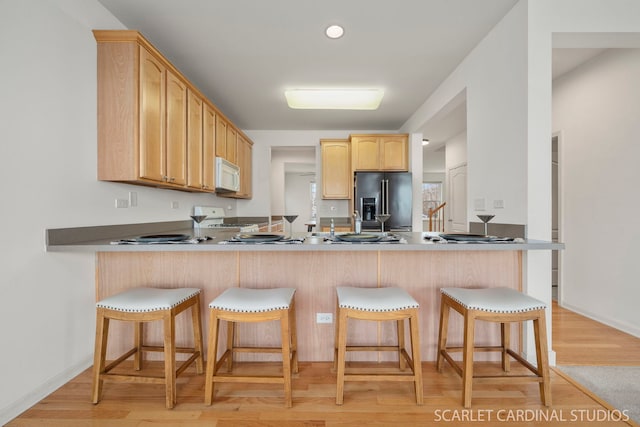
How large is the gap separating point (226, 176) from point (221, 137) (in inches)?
19.4

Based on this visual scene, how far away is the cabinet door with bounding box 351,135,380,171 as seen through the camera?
4.63 m

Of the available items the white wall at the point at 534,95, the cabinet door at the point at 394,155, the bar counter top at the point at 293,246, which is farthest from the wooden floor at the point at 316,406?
the cabinet door at the point at 394,155

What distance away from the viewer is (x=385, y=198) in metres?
4.42

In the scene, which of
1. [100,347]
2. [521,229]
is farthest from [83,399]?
[521,229]

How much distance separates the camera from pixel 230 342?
1.86 m

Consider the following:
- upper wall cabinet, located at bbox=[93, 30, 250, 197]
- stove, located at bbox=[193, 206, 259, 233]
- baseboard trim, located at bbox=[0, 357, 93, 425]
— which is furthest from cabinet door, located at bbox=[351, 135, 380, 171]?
baseboard trim, located at bbox=[0, 357, 93, 425]

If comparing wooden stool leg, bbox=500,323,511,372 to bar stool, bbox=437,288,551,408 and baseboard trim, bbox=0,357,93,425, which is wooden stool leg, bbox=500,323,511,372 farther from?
baseboard trim, bbox=0,357,93,425

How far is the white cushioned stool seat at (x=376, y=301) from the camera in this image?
4.94 ft

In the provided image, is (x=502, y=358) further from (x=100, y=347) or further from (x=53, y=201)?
(x=53, y=201)

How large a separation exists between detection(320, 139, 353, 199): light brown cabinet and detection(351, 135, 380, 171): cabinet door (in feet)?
0.79

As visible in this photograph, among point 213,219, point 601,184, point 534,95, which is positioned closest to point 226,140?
point 213,219

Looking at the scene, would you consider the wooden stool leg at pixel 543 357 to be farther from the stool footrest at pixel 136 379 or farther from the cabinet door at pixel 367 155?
the cabinet door at pixel 367 155

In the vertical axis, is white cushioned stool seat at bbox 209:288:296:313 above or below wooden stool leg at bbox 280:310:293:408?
above

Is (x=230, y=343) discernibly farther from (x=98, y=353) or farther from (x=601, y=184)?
(x=601, y=184)
